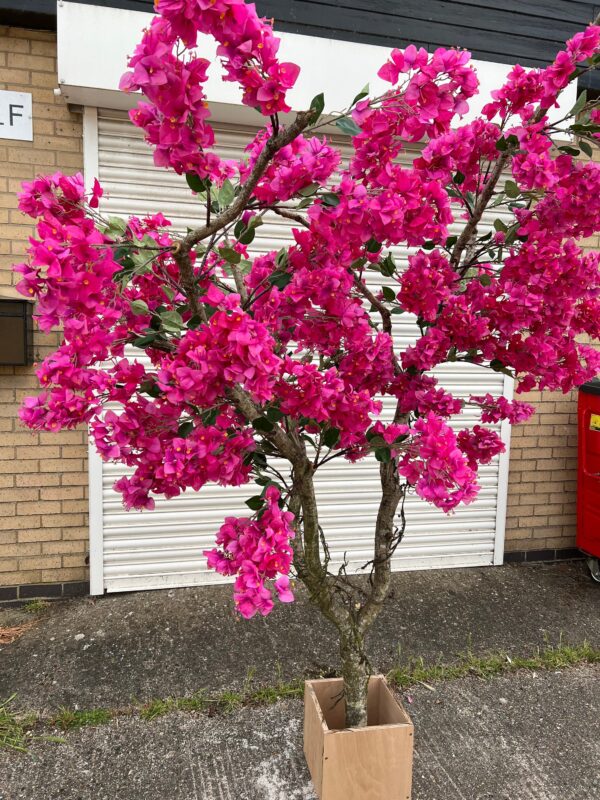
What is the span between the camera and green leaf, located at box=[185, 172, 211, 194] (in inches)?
48.9

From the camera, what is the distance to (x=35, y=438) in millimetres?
3486

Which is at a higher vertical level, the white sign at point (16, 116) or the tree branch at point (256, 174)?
the white sign at point (16, 116)

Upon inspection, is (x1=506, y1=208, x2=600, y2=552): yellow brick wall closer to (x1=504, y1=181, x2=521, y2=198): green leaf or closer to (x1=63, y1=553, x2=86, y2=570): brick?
(x1=504, y1=181, x2=521, y2=198): green leaf

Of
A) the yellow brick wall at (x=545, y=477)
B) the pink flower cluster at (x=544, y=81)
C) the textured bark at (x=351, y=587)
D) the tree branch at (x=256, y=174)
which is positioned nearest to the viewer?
the tree branch at (x=256, y=174)

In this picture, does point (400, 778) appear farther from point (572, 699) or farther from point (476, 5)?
point (476, 5)

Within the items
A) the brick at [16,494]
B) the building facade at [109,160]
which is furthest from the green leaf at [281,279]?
the brick at [16,494]

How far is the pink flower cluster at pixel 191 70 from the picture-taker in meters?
1.03

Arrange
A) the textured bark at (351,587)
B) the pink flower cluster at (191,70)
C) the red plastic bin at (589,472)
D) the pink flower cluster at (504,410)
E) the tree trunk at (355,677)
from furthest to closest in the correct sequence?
the red plastic bin at (589,472) < the pink flower cluster at (504,410) < the tree trunk at (355,677) < the textured bark at (351,587) < the pink flower cluster at (191,70)

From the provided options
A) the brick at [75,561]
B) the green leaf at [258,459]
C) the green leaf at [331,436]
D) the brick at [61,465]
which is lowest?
the brick at [75,561]

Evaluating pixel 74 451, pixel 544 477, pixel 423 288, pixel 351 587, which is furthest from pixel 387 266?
pixel 544 477

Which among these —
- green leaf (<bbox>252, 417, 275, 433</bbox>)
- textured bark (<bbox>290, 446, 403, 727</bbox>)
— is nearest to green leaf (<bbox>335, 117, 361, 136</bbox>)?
green leaf (<bbox>252, 417, 275, 433</bbox>)

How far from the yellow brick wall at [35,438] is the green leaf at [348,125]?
2.56m

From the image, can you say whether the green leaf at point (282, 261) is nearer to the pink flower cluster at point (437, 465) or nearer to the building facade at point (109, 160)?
the pink flower cluster at point (437, 465)

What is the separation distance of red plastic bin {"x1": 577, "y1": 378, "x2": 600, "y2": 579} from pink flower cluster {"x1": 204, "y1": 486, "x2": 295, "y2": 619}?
2941 mm
